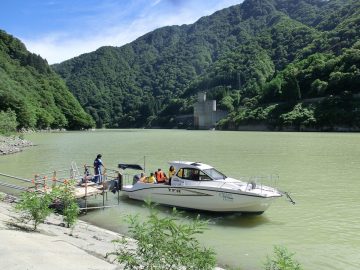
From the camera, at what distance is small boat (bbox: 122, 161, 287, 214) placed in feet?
57.4

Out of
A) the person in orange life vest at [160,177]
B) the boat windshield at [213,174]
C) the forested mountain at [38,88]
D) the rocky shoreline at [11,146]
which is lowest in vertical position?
the rocky shoreline at [11,146]

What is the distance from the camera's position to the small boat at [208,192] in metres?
17.5

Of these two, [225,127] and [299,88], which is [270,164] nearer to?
[299,88]

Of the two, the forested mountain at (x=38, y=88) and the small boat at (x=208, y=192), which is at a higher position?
the forested mountain at (x=38, y=88)

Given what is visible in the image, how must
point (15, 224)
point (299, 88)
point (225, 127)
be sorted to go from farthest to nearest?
point (225, 127) → point (299, 88) → point (15, 224)

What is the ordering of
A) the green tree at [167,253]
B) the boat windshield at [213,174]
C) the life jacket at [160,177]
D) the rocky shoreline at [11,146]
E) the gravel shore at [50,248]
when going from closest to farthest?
the green tree at [167,253], the gravel shore at [50,248], the boat windshield at [213,174], the life jacket at [160,177], the rocky shoreline at [11,146]

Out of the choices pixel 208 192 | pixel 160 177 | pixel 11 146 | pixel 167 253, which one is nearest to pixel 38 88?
pixel 11 146

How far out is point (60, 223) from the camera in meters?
15.3

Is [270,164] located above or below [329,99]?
below

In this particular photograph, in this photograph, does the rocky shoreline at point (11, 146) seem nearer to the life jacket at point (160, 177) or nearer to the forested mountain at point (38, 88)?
the life jacket at point (160, 177)

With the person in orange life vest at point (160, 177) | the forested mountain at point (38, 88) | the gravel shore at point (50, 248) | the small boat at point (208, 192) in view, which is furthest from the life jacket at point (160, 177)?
the forested mountain at point (38, 88)

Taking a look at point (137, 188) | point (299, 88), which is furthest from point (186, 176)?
point (299, 88)

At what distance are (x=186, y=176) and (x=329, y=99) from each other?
12081cm

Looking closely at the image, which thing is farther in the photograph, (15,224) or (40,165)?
(40,165)
